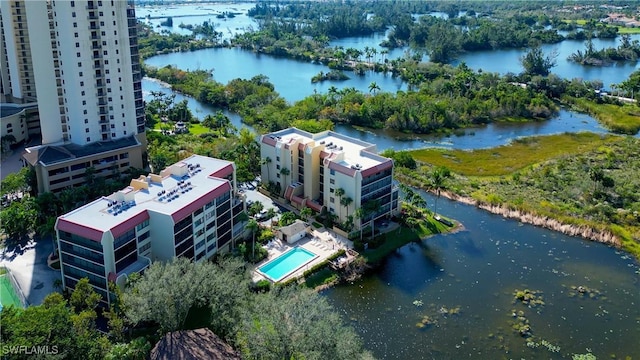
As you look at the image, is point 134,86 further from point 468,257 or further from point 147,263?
point 468,257

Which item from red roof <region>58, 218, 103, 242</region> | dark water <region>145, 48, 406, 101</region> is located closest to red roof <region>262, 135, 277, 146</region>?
red roof <region>58, 218, 103, 242</region>

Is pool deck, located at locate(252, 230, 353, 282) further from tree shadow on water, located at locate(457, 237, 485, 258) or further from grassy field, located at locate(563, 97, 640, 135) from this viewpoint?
grassy field, located at locate(563, 97, 640, 135)

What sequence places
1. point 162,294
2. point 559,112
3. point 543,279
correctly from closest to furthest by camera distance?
1. point 162,294
2. point 543,279
3. point 559,112

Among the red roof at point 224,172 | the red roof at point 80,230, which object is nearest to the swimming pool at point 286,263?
the red roof at point 224,172

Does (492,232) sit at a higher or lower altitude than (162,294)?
lower

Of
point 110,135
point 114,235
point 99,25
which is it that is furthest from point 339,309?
point 99,25

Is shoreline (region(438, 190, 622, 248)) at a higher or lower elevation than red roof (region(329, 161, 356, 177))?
lower

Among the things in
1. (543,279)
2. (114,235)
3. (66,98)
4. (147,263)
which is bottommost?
(543,279)
